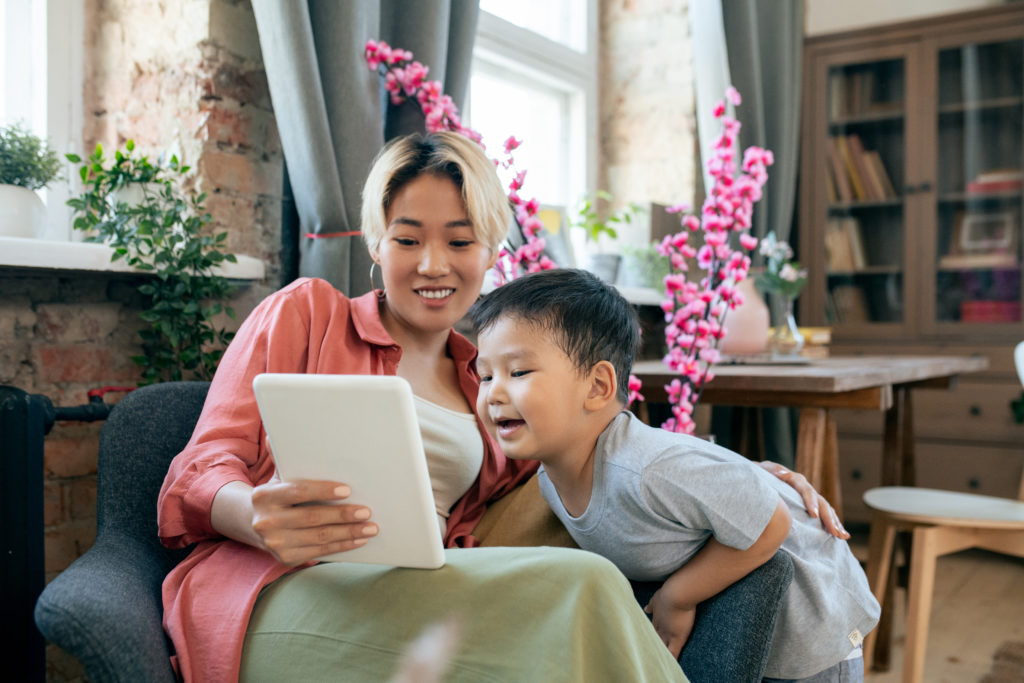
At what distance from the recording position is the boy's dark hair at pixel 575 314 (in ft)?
3.58

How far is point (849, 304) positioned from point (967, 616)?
1462mm

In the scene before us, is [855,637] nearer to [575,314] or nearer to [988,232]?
[575,314]

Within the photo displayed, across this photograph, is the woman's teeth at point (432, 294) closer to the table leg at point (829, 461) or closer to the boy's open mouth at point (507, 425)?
the boy's open mouth at point (507, 425)

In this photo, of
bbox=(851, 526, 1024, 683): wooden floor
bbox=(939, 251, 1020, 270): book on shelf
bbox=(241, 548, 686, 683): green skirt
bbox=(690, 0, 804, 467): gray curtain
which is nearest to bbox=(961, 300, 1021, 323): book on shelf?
bbox=(939, 251, 1020, 270): book on shelf

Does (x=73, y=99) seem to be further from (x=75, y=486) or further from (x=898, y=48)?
(x=898, y=48)

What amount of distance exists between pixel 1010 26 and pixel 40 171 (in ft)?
11.4

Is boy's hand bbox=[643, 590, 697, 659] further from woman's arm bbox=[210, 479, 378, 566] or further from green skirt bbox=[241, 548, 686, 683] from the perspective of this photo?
woman's arm bbox=[210, 479, 378, 566]

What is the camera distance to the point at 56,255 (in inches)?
52.7

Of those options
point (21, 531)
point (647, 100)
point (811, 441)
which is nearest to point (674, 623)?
point (21, 531)

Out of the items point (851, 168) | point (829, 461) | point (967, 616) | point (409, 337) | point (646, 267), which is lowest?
point (967, 616)

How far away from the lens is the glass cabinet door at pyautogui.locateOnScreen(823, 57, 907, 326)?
143 inches

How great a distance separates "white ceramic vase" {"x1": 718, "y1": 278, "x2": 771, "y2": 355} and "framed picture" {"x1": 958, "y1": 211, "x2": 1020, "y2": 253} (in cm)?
146

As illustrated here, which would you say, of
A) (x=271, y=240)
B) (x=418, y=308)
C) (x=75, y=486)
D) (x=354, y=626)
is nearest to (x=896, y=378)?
(x=418, y=308)

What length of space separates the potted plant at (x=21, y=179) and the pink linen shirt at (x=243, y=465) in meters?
0.48
